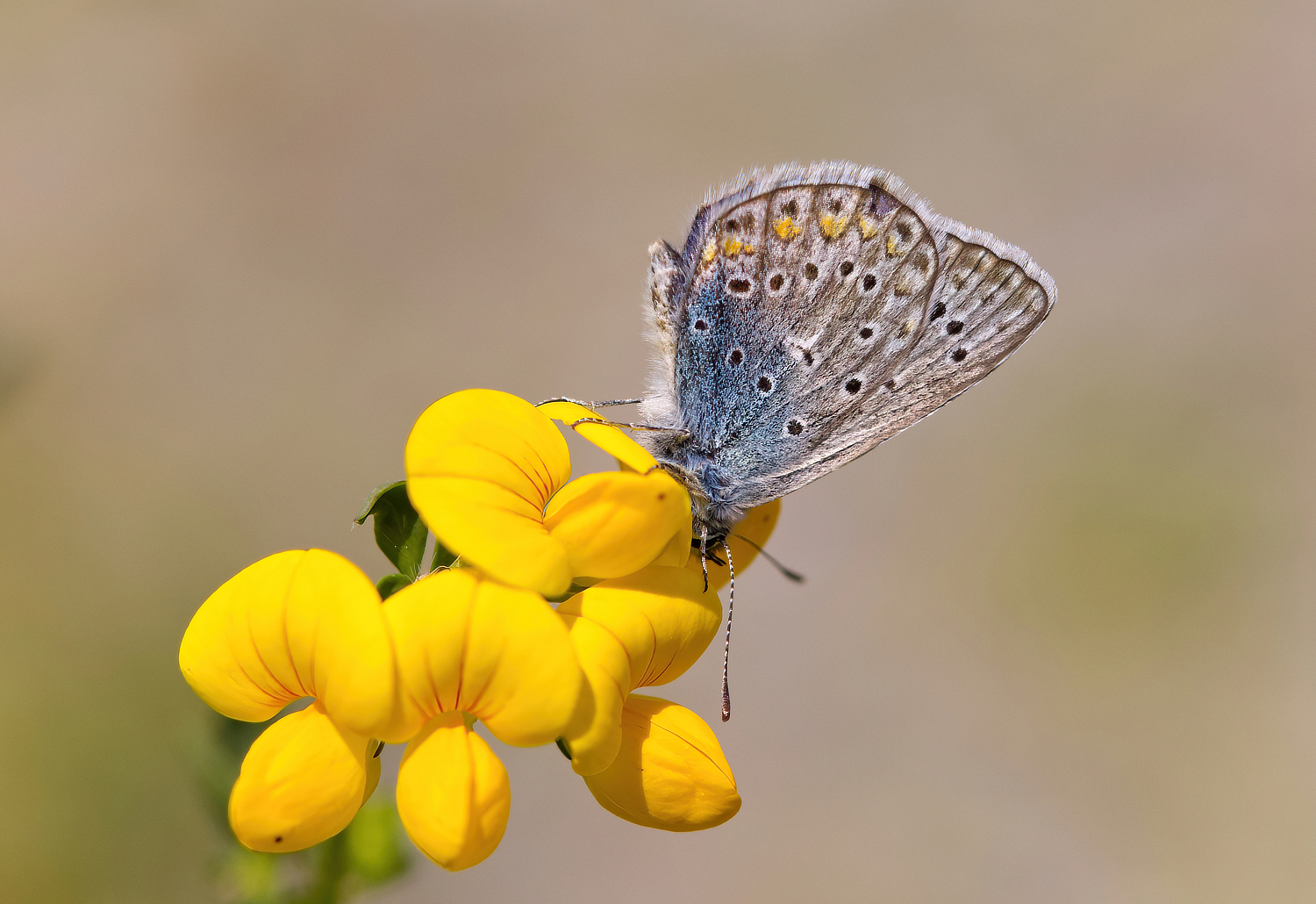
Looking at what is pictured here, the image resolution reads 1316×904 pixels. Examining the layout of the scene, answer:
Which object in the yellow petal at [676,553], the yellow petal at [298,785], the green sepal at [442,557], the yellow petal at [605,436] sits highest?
the yellow petal at [605,436]

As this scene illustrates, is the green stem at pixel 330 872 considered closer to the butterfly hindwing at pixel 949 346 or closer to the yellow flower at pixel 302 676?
the yellow flower at pixel 302 676

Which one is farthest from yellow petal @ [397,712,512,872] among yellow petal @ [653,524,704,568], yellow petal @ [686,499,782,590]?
yellow petal @ [686,499,782,590]

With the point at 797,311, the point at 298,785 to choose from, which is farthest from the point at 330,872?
the point at 797,311

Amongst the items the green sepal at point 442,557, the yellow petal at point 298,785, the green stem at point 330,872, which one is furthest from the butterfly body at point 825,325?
the green stem at point 330,872

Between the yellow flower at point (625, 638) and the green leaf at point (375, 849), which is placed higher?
the yellow flower at point (625, 638)

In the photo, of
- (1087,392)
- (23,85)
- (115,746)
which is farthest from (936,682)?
(23,85)

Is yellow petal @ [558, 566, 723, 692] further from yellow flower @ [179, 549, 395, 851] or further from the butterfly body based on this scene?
yellow flower @ [179, 549, 395, 851]
